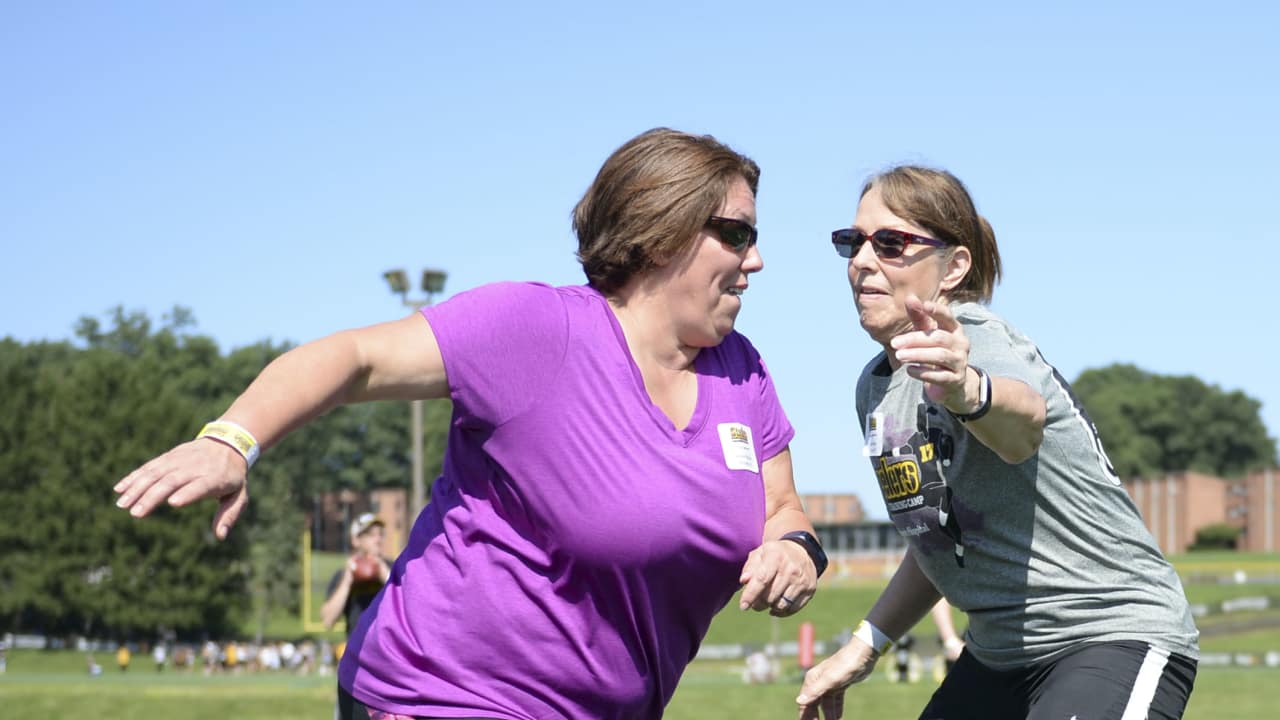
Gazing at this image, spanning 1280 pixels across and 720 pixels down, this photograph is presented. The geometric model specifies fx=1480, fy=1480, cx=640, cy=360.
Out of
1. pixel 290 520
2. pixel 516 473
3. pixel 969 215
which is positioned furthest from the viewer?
pixel 290 520

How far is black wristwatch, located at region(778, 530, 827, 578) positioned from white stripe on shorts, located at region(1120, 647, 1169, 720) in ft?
2.92

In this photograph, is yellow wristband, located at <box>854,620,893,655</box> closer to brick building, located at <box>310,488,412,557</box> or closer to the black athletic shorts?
the black athletic shorts

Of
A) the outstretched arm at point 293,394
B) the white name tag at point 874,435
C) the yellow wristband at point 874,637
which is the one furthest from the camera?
the yellow wristband at point 874,637

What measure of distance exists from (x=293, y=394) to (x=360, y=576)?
30.9ft

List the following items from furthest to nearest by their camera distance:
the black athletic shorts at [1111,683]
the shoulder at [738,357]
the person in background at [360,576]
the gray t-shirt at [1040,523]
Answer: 1. the person in background at [360,576]
2. the shoulder at [738,357]
3. the gray t-shirt at [1040,523]
4. the black athletic shorts at [1111,683]

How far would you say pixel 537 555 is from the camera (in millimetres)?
3719

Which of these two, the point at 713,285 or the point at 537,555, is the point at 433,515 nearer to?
the point at 537,555

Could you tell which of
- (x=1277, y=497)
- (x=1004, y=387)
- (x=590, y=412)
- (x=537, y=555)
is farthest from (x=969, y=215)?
(x=1277, y=497)

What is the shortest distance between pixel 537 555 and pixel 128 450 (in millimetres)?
75073

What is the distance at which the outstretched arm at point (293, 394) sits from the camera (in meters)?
2.99

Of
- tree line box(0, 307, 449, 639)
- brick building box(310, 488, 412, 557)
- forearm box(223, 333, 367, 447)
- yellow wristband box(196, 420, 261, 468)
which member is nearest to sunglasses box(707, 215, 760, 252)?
forearm box(223, 333, 367, 447)

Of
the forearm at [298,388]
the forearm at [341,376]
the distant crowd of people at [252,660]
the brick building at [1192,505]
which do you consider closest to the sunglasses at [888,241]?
the forearm at [341,376]

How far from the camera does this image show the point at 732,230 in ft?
13.1

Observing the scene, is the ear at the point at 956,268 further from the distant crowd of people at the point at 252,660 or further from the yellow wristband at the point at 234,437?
the distant crowd of people at the point at 252,660
